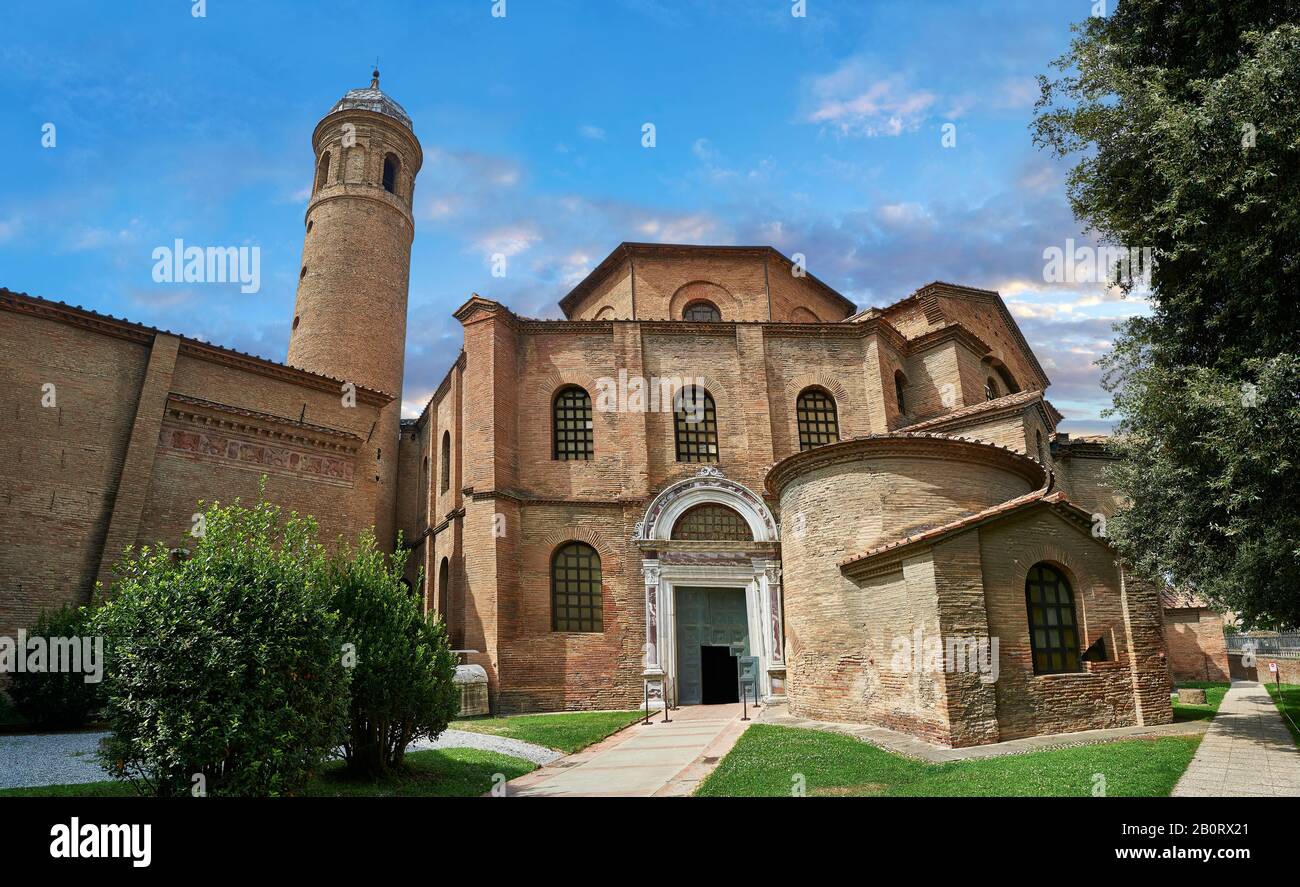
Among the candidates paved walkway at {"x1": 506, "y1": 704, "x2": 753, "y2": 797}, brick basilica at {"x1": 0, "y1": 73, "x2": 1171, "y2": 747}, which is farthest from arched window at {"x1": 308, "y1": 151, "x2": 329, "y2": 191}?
paved walkway at {"x1": 506, "y1": 704, "x2": 753, "y2": 797}

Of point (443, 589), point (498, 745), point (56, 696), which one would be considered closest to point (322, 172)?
point (443, 589)

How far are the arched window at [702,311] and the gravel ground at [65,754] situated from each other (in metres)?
15.3

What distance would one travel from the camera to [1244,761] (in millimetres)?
8578

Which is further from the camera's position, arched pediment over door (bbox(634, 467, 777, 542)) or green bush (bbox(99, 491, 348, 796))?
arched pediment over door (bbox(634, 467, 777, 542))

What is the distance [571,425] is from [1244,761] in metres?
15.8

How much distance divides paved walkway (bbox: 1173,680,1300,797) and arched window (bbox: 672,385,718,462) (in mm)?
12412

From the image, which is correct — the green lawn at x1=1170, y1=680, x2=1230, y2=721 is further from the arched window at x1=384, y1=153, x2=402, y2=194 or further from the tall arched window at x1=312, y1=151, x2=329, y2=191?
the tall arched window at x1=312, y1=151, x2=329, y2=191

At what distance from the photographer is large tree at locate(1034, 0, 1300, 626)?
833 centimetres

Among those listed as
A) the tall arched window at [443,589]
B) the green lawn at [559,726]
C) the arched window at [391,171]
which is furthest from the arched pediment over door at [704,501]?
the arched window at [391,171]

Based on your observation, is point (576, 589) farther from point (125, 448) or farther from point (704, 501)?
point (125, 448)

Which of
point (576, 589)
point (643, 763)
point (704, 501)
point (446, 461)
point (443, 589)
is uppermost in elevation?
point (446, 461)

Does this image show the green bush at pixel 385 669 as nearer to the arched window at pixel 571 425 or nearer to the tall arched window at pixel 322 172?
the arched window at pixel 571 425

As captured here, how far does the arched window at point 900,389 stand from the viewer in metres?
21.8
